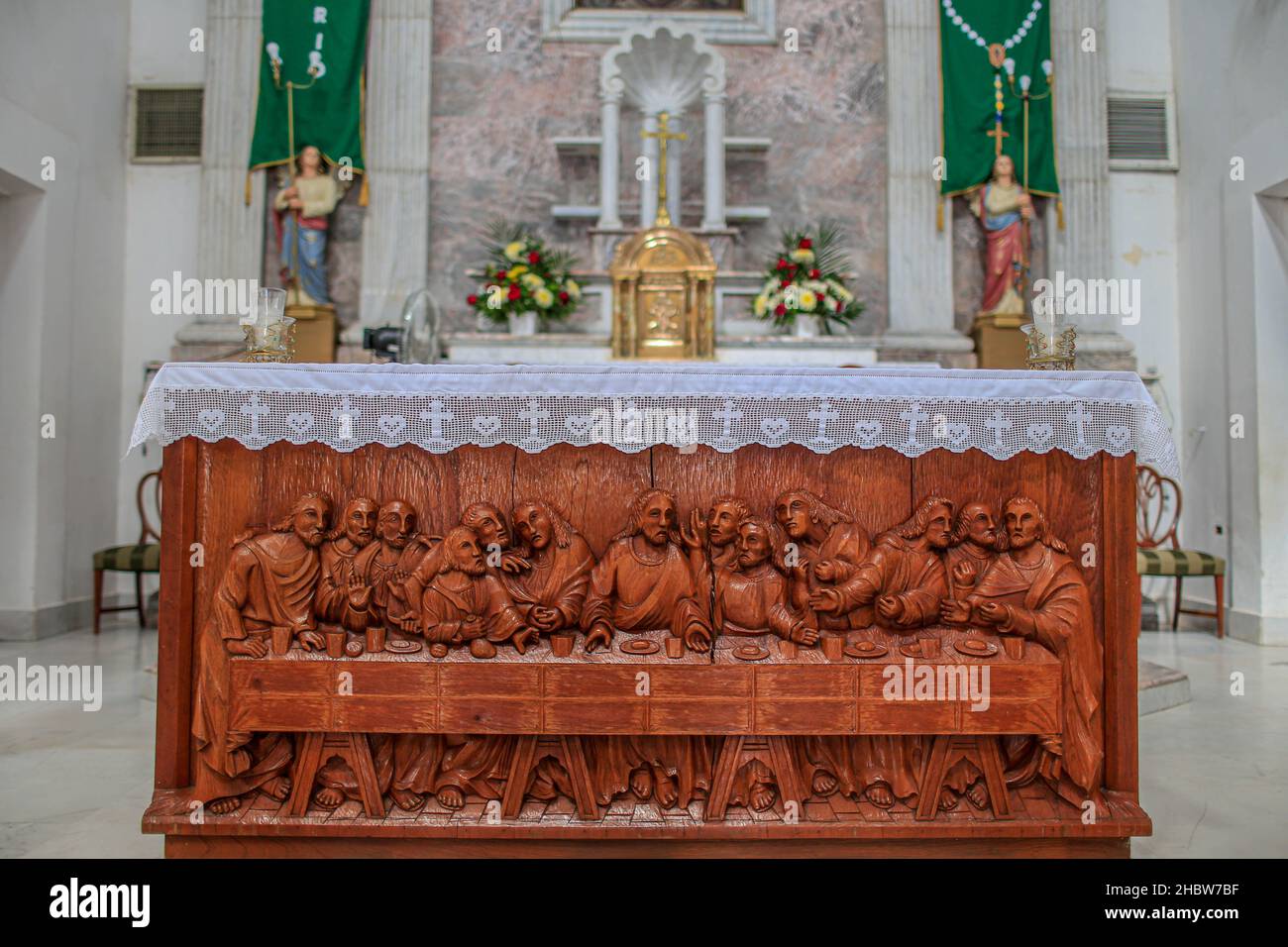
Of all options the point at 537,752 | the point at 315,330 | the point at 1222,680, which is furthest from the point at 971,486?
the point at 315,330

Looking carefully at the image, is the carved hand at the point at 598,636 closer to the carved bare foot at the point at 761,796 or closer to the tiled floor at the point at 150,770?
the tiled floor at the point at 150,770

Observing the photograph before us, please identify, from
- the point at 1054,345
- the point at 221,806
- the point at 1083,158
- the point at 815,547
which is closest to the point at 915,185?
the point at 1083,158

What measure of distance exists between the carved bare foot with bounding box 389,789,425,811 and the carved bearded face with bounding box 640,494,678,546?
3.10 feet

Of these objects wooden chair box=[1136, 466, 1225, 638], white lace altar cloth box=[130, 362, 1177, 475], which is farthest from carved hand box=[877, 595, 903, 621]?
wooden chair box=[1136, 466, 1225, 638]

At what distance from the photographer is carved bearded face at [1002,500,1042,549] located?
8.34ft

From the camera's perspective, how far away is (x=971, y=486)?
2656 mm

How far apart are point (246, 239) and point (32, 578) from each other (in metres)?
2.76

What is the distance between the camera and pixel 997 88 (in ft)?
22.5

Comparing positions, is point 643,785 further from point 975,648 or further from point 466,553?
point 975,648

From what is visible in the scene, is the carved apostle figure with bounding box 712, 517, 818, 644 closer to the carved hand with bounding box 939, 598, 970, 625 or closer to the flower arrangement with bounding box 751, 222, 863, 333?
the carved hand with bounding box 939, 598, 970, 625

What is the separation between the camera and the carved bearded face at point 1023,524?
254cm

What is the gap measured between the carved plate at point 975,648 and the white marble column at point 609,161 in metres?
4.79

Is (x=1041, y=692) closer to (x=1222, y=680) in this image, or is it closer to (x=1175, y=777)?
(x=1175, y=777)

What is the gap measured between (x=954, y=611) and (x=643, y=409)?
1.03 metres
